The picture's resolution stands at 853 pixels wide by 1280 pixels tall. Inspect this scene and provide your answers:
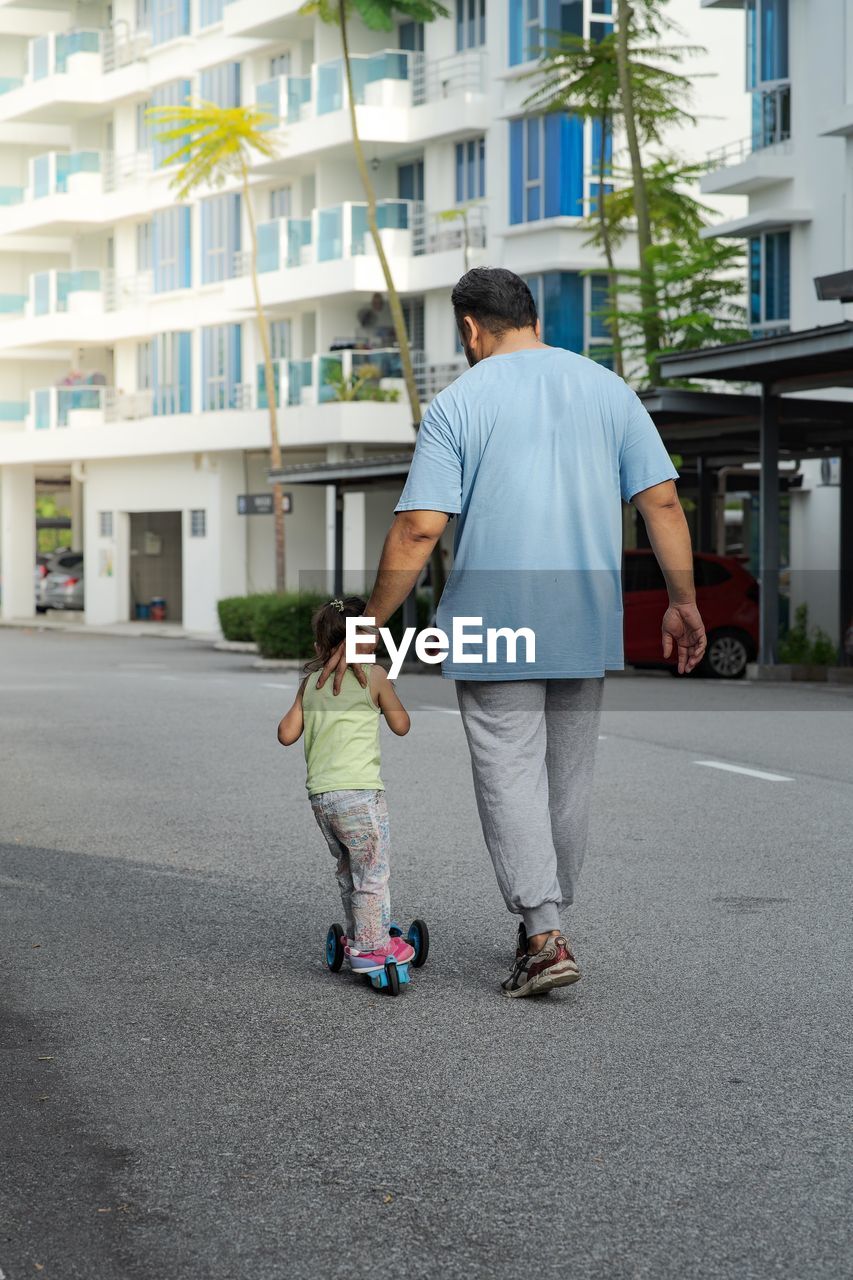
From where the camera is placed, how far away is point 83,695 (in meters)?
22.4

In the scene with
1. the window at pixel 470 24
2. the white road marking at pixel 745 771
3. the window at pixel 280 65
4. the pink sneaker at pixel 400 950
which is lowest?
the white road marking at pixel 745 771

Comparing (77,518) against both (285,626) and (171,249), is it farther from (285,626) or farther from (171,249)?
(285,626)

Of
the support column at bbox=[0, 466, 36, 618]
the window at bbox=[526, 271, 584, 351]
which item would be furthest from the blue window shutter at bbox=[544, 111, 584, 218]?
the support column at bbox=[0, 466, 36, 618]

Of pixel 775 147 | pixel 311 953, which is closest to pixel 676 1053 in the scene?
pixel 311 953

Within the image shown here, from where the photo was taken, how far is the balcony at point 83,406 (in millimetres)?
53406

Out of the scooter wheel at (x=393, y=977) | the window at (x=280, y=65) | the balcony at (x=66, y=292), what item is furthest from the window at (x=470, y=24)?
the scooter wheel at (x=393, y=977)

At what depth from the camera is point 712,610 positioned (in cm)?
2583

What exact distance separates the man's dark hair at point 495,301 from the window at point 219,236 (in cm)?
4431

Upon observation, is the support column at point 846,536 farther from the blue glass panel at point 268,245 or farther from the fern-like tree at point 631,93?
the blue glass panel at point 268,245

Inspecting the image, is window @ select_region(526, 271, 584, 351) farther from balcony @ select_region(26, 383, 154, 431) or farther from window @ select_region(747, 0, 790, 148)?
balcony @ select_region(26, 383, 154, 431)

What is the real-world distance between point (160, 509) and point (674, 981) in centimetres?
4690

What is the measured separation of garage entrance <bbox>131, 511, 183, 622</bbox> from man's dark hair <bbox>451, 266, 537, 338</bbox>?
163 feet

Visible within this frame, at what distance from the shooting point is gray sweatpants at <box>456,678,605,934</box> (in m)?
6.02

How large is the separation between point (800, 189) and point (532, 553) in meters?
29.5
